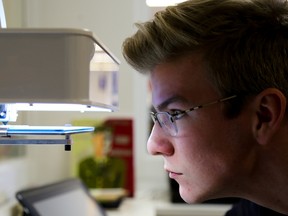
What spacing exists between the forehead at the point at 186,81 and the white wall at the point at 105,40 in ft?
2.98

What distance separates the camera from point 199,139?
0.84 m

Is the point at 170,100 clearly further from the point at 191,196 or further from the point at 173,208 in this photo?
the point at 173,208

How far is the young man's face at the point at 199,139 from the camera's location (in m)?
0.83

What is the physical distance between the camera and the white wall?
6.07 ft

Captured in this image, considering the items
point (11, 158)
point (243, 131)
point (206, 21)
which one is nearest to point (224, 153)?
point (243, 131)

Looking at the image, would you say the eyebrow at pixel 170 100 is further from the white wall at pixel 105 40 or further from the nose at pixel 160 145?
the white wall at pixel 105 40

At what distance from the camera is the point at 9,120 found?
698 millimetres

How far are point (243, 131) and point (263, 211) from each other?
41 centimetres

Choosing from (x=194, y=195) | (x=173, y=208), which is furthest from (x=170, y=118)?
(x=173, y=208)

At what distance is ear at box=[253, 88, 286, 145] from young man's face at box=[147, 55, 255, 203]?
20mm

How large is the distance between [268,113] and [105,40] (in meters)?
1.03

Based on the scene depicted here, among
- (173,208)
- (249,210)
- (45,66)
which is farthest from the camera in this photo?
(173,208)

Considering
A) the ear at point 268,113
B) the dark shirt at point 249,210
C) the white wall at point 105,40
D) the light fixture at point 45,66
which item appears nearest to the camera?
the light fixture at point 45,66

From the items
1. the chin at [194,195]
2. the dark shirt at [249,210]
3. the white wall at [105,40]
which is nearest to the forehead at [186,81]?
the chin at [194,195]
